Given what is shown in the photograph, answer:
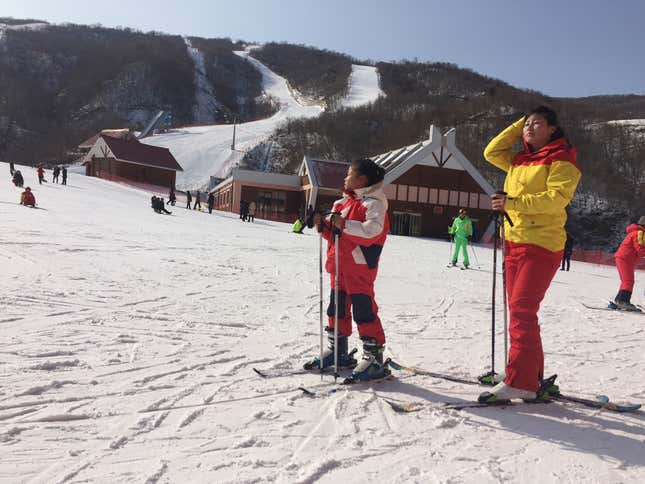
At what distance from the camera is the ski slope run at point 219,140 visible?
56938mm

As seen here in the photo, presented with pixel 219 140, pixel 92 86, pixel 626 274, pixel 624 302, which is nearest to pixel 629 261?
pixel 626 274

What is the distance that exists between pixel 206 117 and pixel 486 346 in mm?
101601

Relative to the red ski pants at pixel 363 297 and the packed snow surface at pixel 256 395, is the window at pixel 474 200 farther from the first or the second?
the red ski pants at pixel 363 297

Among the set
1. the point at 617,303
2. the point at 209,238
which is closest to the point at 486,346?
the point at 617,303

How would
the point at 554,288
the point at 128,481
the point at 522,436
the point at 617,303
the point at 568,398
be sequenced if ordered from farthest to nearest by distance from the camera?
1. the point at 554,288
2. the point at 617,303
3. the point at 568,398
4. the point at 522,436
5. the point at 128,481

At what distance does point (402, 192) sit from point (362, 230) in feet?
102

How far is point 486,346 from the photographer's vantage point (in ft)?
14.1

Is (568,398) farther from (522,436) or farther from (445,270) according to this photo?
(445,270)

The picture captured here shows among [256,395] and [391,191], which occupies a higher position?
[391,191]

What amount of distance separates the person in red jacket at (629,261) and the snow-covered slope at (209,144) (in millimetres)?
50733

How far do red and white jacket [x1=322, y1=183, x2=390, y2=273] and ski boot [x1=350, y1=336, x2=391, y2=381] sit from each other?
54cm

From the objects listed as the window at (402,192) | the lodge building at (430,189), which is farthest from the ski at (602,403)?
the window at (402,192)

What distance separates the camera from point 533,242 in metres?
2.69

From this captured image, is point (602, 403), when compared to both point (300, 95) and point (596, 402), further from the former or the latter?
point (300, 95)
